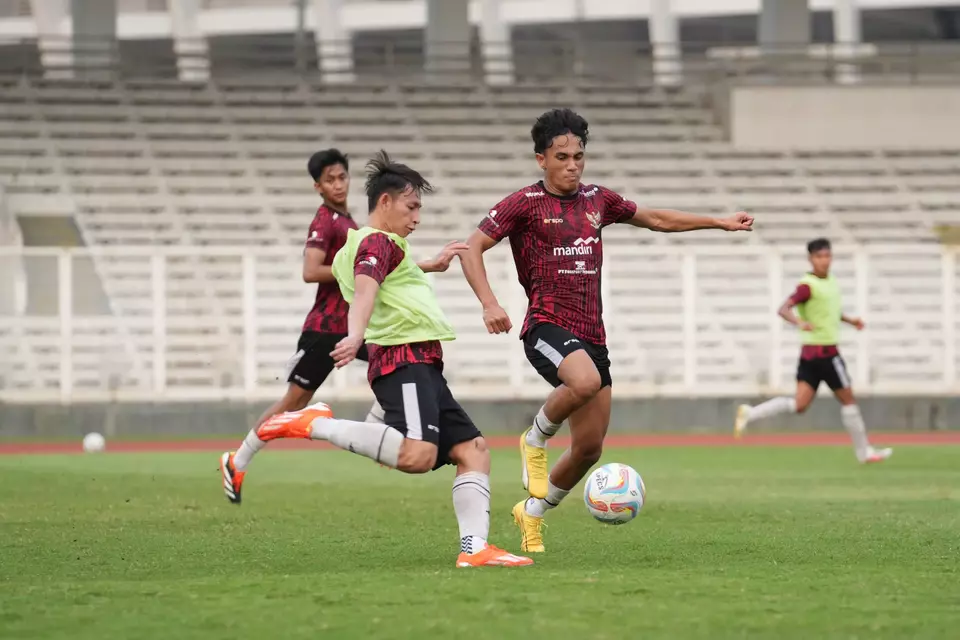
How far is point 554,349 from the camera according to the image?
25.9 feet

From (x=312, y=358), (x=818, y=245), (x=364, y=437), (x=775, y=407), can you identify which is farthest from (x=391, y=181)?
(x=775, y=407)

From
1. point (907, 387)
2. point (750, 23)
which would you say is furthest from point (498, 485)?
point (750, 23)

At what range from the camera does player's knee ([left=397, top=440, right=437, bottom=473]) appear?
698cm

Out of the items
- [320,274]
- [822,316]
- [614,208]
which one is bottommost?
[822,316]

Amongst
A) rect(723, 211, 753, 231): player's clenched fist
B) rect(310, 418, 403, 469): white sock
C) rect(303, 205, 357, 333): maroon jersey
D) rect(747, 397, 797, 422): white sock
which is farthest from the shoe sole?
rect(747, 397, 797, 422): white sock

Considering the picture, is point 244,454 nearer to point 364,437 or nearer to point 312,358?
point 312,358

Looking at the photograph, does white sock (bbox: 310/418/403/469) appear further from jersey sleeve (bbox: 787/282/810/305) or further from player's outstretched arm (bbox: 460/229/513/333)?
jersey sleeve (bbox: 787/282/810/305)

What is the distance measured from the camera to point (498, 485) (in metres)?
12.7

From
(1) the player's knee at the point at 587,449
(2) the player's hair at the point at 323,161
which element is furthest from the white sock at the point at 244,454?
(1) the player's knee at the point at 587,449

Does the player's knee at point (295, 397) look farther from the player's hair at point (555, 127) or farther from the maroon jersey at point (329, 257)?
the player's hair at point (555, 127)

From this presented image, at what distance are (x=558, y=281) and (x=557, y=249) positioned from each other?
15 cm

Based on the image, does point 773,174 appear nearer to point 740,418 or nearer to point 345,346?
point 740,418

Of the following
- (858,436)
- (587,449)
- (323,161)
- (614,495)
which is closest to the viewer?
(587,449)

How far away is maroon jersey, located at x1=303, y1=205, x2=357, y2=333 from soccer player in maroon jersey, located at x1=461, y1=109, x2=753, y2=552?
2.72 meters
